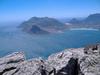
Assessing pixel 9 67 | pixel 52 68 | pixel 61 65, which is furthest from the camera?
pixel 9 67

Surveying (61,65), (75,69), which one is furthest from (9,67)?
(75,69)

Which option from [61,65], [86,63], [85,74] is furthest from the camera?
[61,65]

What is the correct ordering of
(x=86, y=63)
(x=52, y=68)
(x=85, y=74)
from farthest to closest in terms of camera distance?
(x=52, y=68), (x=86, y=63), (x=85, y=74)

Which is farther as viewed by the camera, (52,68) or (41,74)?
(52,68)

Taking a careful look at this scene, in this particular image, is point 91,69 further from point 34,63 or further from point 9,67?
point 9,67

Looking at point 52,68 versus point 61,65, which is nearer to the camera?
point 61,65

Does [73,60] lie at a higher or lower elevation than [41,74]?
higher

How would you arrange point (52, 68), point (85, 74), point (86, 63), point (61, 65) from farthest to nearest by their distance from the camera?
point (52, 68) → point (61, 65) → point (86, 63) → point (85, 74)

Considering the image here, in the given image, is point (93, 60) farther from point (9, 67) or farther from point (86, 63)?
point (9, 67)

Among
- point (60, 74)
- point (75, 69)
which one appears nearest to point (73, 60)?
point (75, 69)
